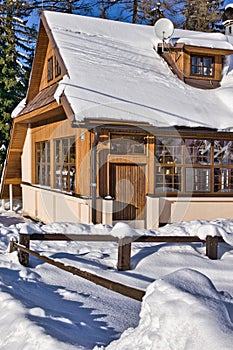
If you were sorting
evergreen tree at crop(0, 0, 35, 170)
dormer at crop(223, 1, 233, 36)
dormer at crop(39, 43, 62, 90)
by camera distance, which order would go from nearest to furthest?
dormer at crop(39, 43, 62, 90)
dormer at crop(223, 1, 233, 36)
evergreen tree at crop(0, 0, 35, 170)

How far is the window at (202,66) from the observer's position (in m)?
14.4

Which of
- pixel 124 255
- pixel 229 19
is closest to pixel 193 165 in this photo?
pixel 124 255

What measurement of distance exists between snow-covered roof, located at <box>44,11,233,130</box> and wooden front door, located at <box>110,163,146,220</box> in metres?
1.61

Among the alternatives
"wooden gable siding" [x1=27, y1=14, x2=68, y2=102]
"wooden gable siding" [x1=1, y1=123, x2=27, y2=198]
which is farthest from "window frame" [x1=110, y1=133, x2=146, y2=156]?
"wooden gable siding" [x1=1, y1=123, x2=27, y2=198]

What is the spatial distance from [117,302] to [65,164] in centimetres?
858

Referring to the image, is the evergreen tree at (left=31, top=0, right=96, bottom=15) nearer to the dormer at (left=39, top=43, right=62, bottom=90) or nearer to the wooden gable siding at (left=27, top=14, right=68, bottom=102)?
the wooden gable siding at (left=27, top=14, right=68, bottom=102)

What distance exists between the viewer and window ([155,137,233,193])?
1191 cm

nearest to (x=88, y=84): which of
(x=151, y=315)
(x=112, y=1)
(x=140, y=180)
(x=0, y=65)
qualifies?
(x=140, y=180)

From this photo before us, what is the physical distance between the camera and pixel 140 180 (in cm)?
1199

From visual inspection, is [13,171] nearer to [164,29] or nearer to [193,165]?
[164,29]

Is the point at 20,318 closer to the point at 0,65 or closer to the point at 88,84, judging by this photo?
the point at 88,84

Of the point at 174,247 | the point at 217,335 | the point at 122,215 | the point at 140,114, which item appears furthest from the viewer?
the point at 122,215

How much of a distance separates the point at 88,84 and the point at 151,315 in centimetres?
930

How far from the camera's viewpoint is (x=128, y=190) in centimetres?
1192
